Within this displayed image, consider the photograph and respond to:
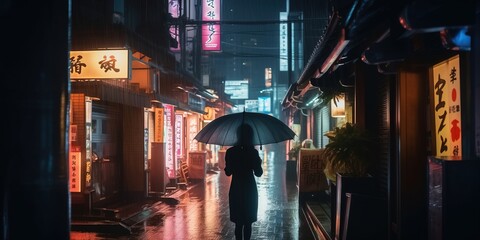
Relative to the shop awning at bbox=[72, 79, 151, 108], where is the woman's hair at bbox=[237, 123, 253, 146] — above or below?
below

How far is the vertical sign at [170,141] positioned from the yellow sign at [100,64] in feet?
19.2

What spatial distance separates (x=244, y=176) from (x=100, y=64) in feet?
20.7

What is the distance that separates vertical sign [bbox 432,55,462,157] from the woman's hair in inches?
109

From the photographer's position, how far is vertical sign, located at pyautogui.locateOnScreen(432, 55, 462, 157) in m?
6.12

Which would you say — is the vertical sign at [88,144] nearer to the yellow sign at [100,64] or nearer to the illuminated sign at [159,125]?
the yellow sign at [100,64]

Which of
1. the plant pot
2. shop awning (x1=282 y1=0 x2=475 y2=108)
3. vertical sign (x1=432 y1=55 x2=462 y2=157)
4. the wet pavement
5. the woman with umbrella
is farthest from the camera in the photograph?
the wet pavement

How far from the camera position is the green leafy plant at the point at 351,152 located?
7855mm

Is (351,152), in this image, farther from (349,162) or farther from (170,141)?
(170,141)

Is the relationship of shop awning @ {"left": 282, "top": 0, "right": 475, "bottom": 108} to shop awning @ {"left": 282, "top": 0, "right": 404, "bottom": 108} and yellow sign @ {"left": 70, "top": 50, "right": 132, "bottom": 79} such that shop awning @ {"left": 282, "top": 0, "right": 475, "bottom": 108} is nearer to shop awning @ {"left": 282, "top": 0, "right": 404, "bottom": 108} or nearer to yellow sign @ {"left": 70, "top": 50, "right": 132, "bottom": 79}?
shop awning @ {"left": 282, "top": 0, "right": 404, "bottom": 108}

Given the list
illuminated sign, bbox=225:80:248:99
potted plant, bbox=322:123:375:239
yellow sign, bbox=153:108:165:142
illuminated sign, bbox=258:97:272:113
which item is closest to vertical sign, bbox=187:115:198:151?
yellow sign, bbox=153:108:165:142

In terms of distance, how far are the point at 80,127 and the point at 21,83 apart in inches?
348

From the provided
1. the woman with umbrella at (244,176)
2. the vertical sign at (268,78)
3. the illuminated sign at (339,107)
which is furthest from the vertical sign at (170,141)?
the vertical sign at (268,78)

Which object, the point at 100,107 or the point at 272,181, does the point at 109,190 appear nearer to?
the point at 100,107

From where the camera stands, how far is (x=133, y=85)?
1694cm
